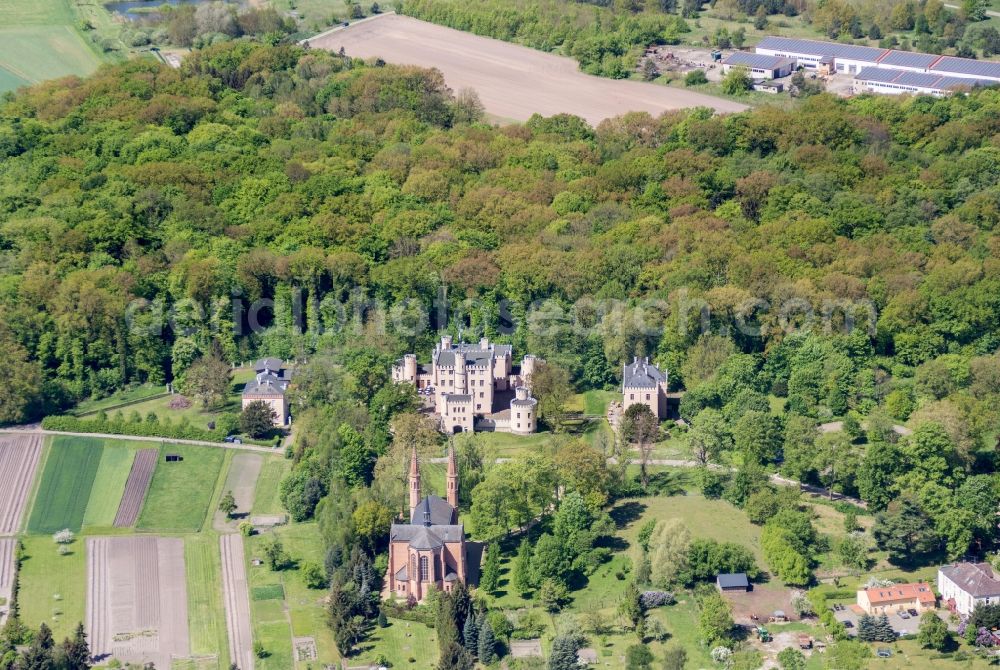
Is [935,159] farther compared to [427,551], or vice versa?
[935,159]

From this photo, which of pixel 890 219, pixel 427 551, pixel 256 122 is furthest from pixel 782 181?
pixel 427 551

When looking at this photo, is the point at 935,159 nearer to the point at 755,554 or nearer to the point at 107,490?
the point at 755,554

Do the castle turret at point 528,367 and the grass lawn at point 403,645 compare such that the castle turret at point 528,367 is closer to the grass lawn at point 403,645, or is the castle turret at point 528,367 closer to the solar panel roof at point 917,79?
the grass lawn at point 403,645

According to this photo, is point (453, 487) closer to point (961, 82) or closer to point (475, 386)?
point (475, 386)

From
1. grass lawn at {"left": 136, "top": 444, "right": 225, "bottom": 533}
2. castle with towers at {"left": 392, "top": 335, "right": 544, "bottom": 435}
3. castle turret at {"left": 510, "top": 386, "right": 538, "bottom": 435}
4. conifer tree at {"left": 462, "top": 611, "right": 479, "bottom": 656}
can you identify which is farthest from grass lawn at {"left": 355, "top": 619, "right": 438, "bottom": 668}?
castle turret at {"left": 510, "top": 386, "right": 538, "bottom": 435}

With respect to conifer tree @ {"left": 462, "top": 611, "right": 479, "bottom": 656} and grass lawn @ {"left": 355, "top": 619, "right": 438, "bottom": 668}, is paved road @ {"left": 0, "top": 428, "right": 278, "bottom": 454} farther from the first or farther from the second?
conifer tree @ {"left": 462, "top": 611, "right": 479, "bottom": 656}
